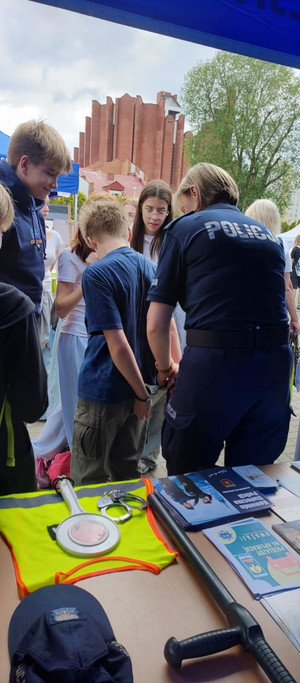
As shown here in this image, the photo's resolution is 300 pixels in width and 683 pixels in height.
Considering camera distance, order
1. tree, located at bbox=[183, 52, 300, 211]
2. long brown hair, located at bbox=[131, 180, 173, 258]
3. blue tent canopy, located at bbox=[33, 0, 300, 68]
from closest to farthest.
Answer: blue tent canopy, located at bbox=[33, 0, 300, 68] < long brown hair, located at bbox=[131, 180, 173, 258] < tree, located at bbox=[183, 52, 300, 211]

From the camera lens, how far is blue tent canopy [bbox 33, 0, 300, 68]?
1.18m

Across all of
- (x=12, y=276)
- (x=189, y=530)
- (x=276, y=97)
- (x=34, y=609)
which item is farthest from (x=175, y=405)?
(x=276, y=97)

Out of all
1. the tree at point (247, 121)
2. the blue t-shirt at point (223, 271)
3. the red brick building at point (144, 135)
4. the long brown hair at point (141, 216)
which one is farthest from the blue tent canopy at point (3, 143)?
the red brick building at point (144, 135)

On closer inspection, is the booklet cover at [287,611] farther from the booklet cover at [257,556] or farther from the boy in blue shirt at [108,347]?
the boy in blue shirt at [108,347]

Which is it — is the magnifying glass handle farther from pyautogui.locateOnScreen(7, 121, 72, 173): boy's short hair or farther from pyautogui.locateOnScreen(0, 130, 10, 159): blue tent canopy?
pyautogui.locateOnScreen(0, 130, 10, 159): blue tent canopy

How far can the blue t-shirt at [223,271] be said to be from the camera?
1465 millimetres

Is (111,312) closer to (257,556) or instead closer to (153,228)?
(257,556)

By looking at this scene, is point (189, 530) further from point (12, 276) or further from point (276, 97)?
point (276, 97)

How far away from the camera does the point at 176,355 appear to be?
7.39 ft

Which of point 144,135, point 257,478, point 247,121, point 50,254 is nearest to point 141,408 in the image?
point 257,478

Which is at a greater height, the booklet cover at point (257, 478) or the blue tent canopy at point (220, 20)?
the blue tent canopy at point (220, 20)

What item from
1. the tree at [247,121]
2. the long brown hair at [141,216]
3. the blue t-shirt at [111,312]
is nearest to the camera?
the blue t-shirt at [111,312]

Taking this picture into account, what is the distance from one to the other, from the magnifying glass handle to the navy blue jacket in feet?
3.80

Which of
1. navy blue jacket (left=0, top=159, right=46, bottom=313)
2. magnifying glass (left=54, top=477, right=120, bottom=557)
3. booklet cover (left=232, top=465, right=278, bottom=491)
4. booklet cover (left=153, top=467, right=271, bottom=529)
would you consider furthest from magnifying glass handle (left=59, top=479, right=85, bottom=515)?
navy blue jacket (left=0, top=159, right=46, bottom=313)
